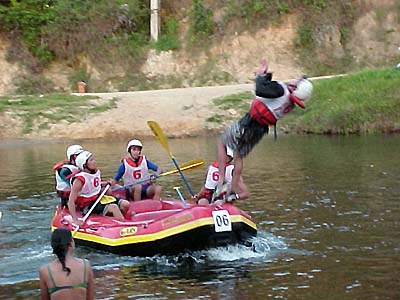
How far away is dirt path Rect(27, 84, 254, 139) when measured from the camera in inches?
1029

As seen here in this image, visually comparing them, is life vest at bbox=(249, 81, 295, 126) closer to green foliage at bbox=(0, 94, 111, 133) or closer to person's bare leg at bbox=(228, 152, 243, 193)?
person's bare leg at bbox=(228, 152, 243, 193)

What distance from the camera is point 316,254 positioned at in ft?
33.4

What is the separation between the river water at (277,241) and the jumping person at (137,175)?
1328 mm

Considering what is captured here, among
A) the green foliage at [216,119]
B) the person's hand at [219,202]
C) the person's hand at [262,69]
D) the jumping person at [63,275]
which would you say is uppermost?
the person's hand at [262,69]

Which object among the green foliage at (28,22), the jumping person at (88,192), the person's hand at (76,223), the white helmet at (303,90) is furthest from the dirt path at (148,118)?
the white helmet at (303,90)

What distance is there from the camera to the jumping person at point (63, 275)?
580 centimetres

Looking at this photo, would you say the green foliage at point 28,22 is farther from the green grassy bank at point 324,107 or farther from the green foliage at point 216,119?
the green foliage at point 216,119

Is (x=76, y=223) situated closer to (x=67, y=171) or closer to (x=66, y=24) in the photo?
(x=67, y=171)

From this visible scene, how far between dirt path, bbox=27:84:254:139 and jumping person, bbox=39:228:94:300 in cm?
2011

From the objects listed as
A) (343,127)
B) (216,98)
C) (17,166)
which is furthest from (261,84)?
(216,98)

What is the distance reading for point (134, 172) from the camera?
41.0 feet

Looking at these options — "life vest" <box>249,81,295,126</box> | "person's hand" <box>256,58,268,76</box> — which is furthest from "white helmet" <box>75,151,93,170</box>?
"person's hand" <box>256,58,268,76</box>

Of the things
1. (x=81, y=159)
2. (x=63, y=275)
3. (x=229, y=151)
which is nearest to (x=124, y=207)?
(x=81, y=159)

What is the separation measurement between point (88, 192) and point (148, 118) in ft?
49.7
